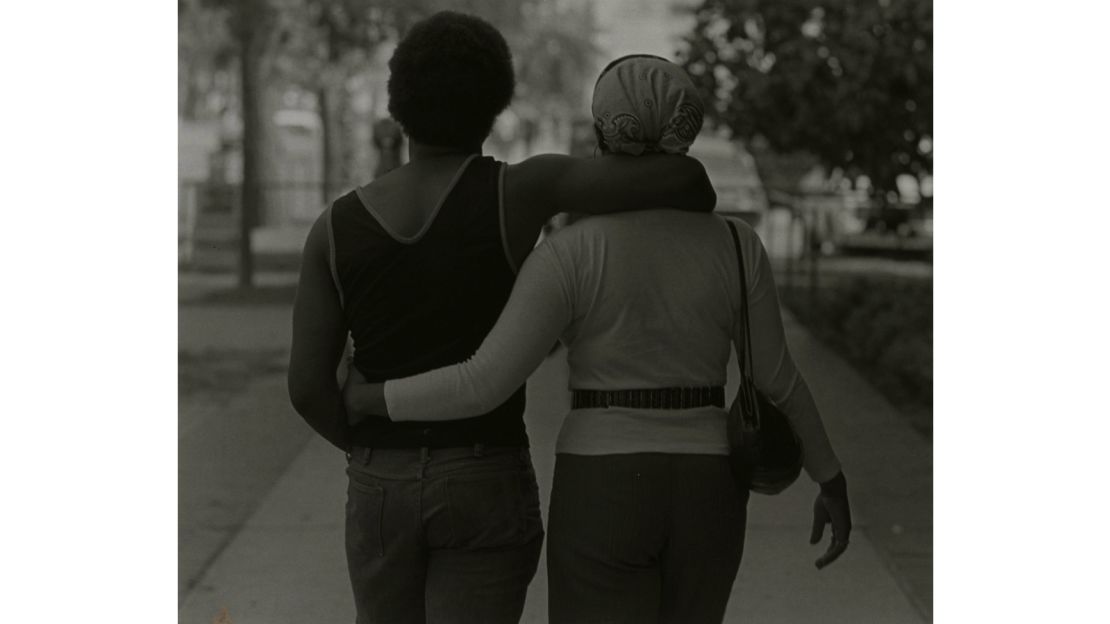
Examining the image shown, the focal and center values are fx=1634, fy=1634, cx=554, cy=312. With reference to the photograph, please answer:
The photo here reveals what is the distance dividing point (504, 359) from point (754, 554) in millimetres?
3369

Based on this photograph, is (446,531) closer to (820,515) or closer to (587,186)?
(587,186)

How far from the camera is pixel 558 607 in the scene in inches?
130

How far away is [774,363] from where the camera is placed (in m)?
3.32

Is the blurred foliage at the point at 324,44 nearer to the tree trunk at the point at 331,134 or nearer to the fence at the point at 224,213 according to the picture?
the fence at the point at 224,213

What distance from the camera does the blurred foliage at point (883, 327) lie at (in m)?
9.38

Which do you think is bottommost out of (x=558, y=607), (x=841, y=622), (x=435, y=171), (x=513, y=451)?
(x=841, y=622)

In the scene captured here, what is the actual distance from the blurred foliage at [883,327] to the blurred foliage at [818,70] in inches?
50.5

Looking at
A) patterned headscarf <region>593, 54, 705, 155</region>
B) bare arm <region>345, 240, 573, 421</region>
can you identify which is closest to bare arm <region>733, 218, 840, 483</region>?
patterned headscarf <region>593, 54, 705, 155</region>

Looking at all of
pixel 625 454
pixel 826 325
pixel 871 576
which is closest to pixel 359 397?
pixel 625 454

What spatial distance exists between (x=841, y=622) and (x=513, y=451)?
8.80 feet

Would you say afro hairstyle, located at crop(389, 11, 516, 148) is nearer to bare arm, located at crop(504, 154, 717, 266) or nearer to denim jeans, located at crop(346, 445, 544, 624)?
bare arm, located at crop(504, 154, 717, 266)

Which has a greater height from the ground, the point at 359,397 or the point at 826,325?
the point at 359,397
